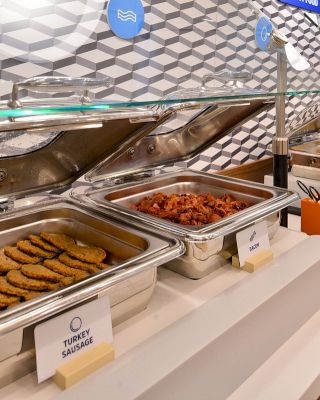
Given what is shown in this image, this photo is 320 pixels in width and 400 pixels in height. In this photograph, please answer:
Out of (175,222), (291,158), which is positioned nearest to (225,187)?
(175,222)

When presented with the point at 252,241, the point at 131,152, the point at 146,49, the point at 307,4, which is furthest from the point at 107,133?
the point at 307,4

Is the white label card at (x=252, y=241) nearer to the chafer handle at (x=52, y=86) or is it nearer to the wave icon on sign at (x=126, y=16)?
the chafer handle at (x=52, y=86)

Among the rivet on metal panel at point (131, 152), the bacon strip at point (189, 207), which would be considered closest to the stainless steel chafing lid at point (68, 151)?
the rivet on metal panel at point (131, 152)

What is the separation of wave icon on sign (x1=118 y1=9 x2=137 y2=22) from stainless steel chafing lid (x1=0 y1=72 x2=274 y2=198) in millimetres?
501

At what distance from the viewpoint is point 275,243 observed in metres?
1.52

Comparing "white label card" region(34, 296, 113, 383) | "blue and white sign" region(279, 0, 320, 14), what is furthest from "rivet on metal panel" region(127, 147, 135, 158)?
"blue and white sign" region(279, 0, 320, 14)

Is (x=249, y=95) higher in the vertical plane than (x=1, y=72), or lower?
lower

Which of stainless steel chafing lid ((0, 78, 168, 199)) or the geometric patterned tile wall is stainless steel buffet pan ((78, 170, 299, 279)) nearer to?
stainless steel chafing lid ((0, 78, 168, 199))

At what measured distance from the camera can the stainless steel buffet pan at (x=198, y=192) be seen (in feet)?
3.85

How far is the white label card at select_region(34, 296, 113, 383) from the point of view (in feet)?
2.67

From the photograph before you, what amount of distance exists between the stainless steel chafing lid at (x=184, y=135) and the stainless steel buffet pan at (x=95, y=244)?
25 cm

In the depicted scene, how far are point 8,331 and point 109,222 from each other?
1.87 ft

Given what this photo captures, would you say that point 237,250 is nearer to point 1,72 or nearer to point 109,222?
point 109,222

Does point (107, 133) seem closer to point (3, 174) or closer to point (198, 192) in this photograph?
point (3, 174)
